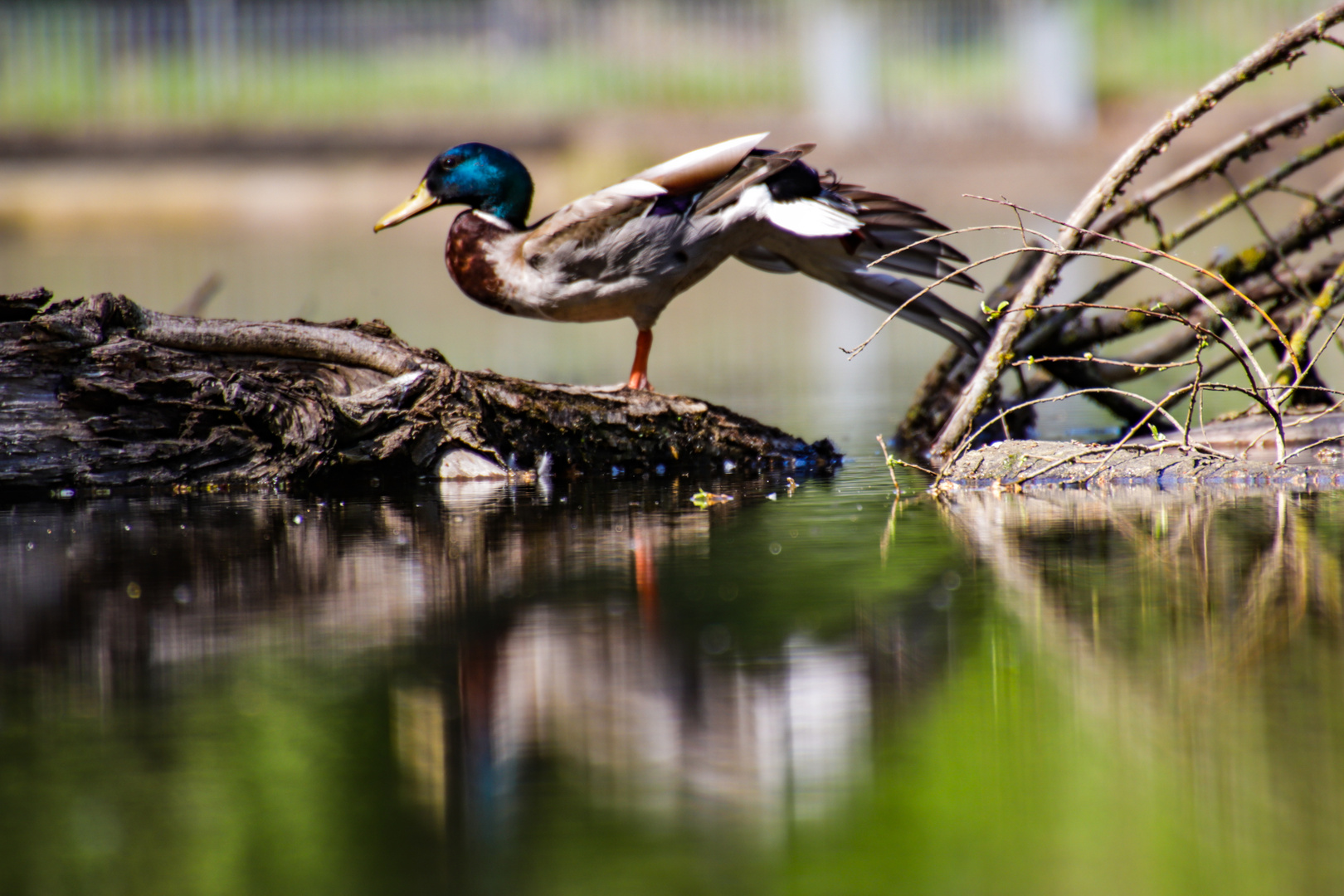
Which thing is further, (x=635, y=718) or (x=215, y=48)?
(x=215, y=48)

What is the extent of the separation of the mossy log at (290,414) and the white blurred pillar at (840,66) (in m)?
16.6

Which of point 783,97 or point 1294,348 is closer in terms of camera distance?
point 1294,348

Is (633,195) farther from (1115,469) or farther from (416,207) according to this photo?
(1115,469)

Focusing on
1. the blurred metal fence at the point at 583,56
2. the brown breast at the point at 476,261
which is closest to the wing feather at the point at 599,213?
the brown breast at the point at 476,261

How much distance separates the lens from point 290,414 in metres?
3.85

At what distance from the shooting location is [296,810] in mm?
1469

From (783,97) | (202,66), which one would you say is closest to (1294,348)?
(783,97)

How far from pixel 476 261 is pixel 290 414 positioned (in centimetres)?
80

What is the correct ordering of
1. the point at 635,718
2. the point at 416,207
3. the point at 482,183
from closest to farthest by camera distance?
the point at 635,718 → the point at 482,183 → the point at 416,207

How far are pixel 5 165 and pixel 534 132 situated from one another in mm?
6909

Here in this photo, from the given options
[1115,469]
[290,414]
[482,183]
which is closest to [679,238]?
[482,183]

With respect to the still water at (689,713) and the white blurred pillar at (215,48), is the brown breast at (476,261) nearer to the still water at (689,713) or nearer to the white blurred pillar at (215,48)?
the still water at (689,713)

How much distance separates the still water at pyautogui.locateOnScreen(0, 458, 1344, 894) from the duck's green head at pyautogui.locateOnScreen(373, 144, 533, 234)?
6.05 feet

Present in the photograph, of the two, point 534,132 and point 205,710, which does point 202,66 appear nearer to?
point 534,132
